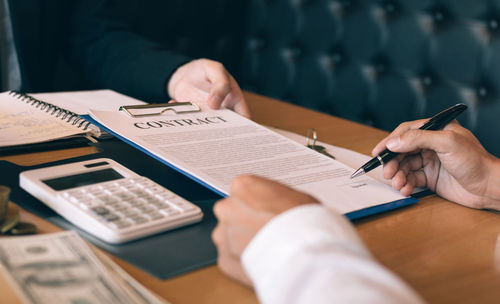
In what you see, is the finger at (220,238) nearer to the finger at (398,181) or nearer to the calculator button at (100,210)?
the calculator button at (100,210)

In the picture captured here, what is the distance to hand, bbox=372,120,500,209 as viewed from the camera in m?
0.57

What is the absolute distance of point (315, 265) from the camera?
297 mm

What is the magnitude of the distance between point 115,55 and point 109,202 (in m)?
0.72

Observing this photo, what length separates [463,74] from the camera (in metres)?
1.19

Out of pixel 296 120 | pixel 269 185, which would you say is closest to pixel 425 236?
pixel 269 185

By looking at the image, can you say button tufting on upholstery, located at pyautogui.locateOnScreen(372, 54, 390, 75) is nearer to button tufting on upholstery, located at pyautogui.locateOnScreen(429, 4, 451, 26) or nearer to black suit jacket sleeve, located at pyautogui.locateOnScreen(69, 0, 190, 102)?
button tufting on upholstery, located at pyautogui.locateOnScreen(429, 4, 451, 26)

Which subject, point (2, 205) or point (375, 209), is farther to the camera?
point (375, 209)

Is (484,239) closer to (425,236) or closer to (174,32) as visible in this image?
(425,236)

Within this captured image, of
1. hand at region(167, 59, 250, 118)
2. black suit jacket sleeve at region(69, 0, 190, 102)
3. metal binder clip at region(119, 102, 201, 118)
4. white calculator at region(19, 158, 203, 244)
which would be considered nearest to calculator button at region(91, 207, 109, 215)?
white calculator at region(19, 158, 203, 244)

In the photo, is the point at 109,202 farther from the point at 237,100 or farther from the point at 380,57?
the point at 380,57

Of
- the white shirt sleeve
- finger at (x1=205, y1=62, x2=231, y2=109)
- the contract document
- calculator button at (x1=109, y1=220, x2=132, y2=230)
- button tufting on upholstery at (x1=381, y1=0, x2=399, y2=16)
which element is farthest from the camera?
button tufting on upholstery at (x1=381, y1=0, x2=399, y2=16)

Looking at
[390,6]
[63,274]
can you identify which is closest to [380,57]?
[390,6]

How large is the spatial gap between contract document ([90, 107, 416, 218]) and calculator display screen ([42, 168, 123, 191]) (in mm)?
44

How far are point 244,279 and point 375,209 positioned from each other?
0.21 m
